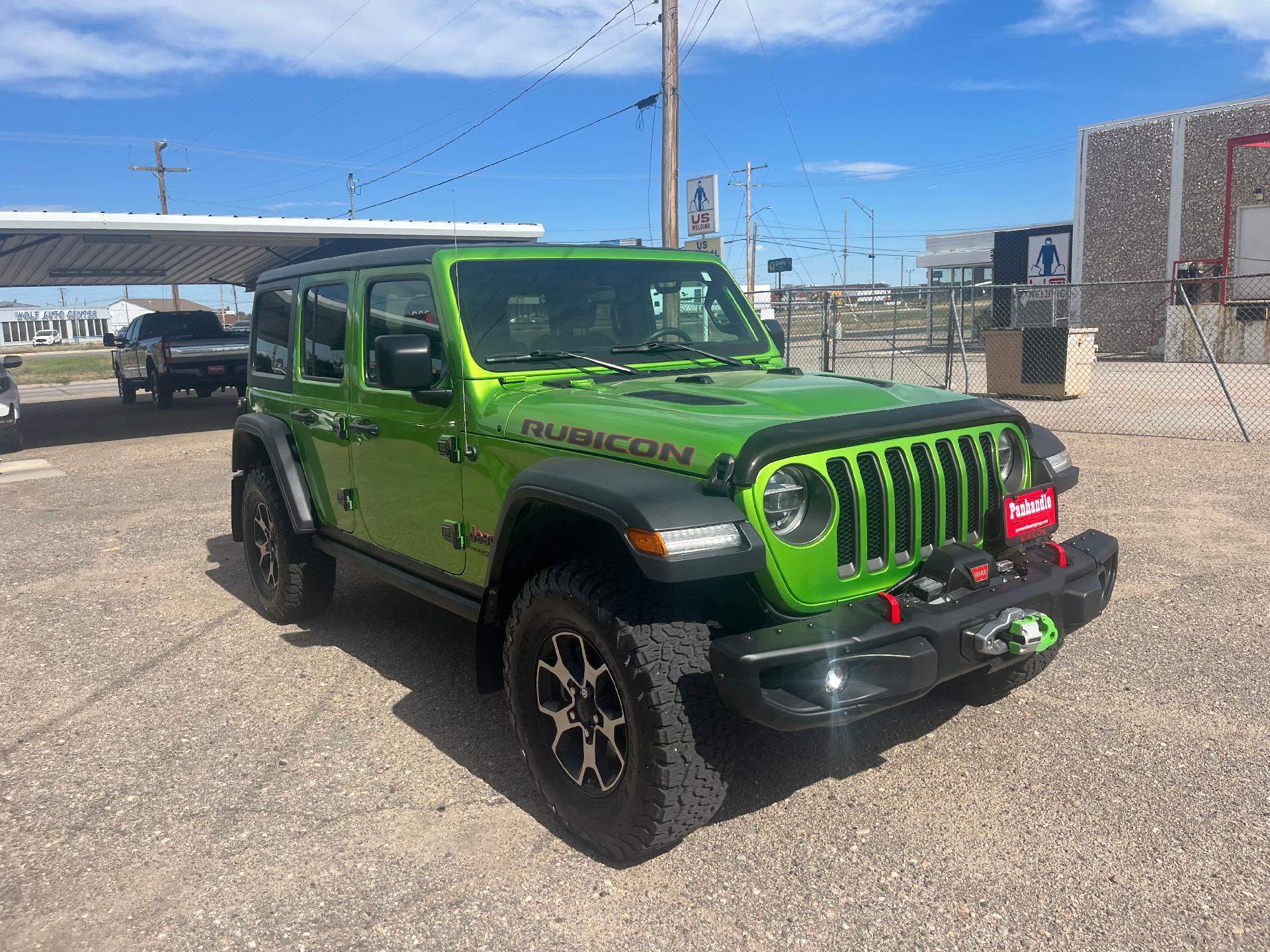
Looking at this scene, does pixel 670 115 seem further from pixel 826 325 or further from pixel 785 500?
pixel 785 500

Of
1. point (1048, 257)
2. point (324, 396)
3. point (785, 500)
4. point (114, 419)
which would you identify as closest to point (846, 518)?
point (785, 500)

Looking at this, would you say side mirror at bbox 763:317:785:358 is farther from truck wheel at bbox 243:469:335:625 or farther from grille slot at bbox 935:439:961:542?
truck wheel at bbox 243:469:335:625

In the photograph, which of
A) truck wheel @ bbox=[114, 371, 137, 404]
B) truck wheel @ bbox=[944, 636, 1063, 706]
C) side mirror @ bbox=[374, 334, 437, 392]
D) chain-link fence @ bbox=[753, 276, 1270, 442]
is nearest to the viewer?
side mirror @ bbox=[374, 334, 437, 392]

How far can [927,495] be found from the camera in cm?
315

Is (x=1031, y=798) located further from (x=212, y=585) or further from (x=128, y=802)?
(x=212, y=585)

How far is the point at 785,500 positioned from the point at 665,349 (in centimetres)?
143

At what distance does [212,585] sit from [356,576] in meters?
0.92

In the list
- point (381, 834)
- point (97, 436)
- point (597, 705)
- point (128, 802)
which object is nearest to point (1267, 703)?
point (597, 705)

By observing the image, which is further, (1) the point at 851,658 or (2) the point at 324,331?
(2) the point at 324,331

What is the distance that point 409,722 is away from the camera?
13.4ft

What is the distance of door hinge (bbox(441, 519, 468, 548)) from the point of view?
148 inches

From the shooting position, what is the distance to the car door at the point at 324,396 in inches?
179

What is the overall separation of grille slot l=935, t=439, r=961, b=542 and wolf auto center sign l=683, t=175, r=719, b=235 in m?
11.5

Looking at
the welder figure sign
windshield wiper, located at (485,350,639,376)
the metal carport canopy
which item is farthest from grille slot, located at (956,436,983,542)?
the welder figure sign
